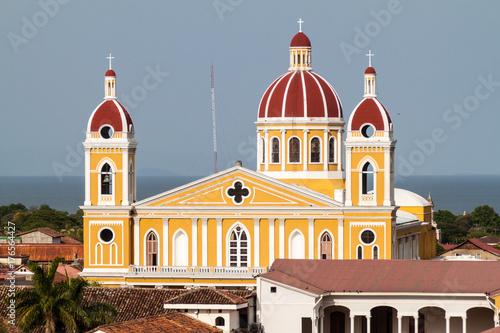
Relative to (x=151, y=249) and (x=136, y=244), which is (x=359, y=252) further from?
(x=136, y=244)

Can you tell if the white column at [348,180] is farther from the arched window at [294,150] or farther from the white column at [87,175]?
the white column at [87,175]

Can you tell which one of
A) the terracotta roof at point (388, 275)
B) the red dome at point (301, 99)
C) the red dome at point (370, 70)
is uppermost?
the red dome at point (370, 70)

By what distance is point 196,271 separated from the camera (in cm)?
7150

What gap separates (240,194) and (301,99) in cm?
814

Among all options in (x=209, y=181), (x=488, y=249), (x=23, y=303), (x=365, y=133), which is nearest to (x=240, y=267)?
(x=209, y=181)

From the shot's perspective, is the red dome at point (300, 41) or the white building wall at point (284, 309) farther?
the red dome at point (300, 41)

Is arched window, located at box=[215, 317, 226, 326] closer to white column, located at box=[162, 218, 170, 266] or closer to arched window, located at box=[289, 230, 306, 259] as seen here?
arched window, located at box=[289, 230, 306, 259]

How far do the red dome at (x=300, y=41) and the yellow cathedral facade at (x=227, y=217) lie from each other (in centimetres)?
754

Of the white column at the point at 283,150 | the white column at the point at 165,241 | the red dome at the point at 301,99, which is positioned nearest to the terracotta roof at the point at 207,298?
the white column at the point at 165,241

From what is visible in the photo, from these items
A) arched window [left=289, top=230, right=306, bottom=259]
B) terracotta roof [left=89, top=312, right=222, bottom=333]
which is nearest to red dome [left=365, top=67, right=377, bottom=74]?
arched window [left=289, top=230, right=306, bottom=259]

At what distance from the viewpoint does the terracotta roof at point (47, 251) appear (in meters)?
98.2

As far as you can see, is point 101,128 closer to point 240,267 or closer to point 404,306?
point 240,267

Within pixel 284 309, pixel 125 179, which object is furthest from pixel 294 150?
pixel 284 309

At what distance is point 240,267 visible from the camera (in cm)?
7094
